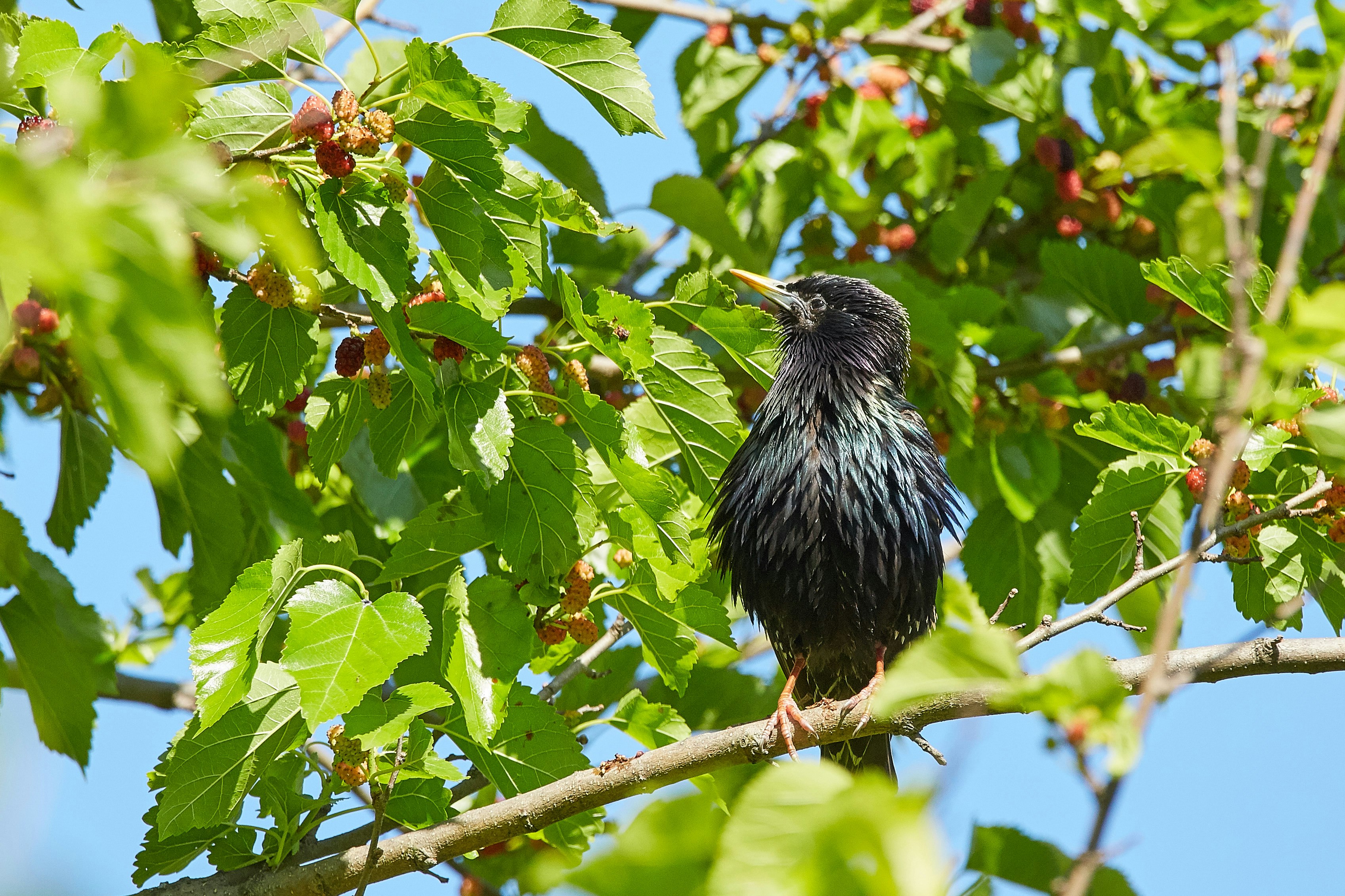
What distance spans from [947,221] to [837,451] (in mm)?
1458

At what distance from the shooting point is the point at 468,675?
2723mm

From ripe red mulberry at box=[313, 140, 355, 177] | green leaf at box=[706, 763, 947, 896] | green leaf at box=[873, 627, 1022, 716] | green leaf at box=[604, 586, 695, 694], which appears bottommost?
green leaf at box=[604, 586, 695, 694]

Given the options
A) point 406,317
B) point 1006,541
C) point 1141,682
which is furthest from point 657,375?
point 1006,541

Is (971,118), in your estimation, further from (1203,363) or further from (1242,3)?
(1203,363)

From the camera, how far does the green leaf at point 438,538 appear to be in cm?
293

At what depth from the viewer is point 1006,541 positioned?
15.3ft

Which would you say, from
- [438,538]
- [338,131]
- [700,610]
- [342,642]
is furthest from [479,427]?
[700,610]

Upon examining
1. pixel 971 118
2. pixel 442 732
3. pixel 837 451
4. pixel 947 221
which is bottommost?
pixel 442 732

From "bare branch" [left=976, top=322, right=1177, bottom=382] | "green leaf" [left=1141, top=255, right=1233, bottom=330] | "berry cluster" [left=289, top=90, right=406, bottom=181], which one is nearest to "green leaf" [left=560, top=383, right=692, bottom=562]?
"berry cluster" [left=289, top=90, right=406, bottom=181]

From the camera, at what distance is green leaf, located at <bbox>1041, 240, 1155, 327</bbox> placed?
467 cm

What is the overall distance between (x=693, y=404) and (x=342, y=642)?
134cm

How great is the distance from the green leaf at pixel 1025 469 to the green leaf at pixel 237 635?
2732mm

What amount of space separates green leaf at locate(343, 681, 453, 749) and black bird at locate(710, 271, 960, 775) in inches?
56.8

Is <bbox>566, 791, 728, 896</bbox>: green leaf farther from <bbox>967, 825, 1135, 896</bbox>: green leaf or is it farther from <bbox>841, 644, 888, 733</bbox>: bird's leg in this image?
<bbox>841, 644, 888, 733</bbox>: bird's leg
